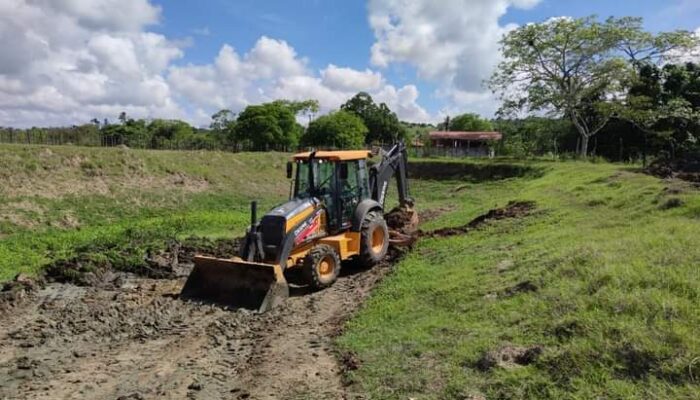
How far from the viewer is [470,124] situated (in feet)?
353

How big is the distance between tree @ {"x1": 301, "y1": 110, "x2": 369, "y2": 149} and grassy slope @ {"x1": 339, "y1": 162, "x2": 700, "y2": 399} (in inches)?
2467

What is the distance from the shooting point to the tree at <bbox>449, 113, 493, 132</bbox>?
106 metres

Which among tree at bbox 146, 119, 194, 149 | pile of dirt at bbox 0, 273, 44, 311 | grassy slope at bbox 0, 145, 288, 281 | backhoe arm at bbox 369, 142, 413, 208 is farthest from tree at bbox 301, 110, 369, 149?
pile of dirt at bbox 0, 273, 44, 311

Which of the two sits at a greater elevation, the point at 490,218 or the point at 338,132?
the point at 338,132

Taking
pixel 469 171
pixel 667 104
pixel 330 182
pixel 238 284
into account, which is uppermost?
pixel 667 104

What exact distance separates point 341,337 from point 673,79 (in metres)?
40.6

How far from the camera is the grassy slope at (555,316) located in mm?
4945

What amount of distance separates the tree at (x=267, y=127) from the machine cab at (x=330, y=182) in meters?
61.4

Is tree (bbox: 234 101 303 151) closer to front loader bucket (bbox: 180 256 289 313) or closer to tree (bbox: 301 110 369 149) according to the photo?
tree (bbox: 301 110 369 149)

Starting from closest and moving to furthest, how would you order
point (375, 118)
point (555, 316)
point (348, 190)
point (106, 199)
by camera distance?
1. point (555, 316)
2. point (348, 190)
3. point (106, 199)
4. point (375, 118)

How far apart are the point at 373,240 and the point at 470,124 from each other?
9910 centimetres

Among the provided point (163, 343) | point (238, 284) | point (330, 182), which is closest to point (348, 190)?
point (330, 182)

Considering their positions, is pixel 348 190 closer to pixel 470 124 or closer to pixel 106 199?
pixel 106 199

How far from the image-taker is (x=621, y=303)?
232 inches
